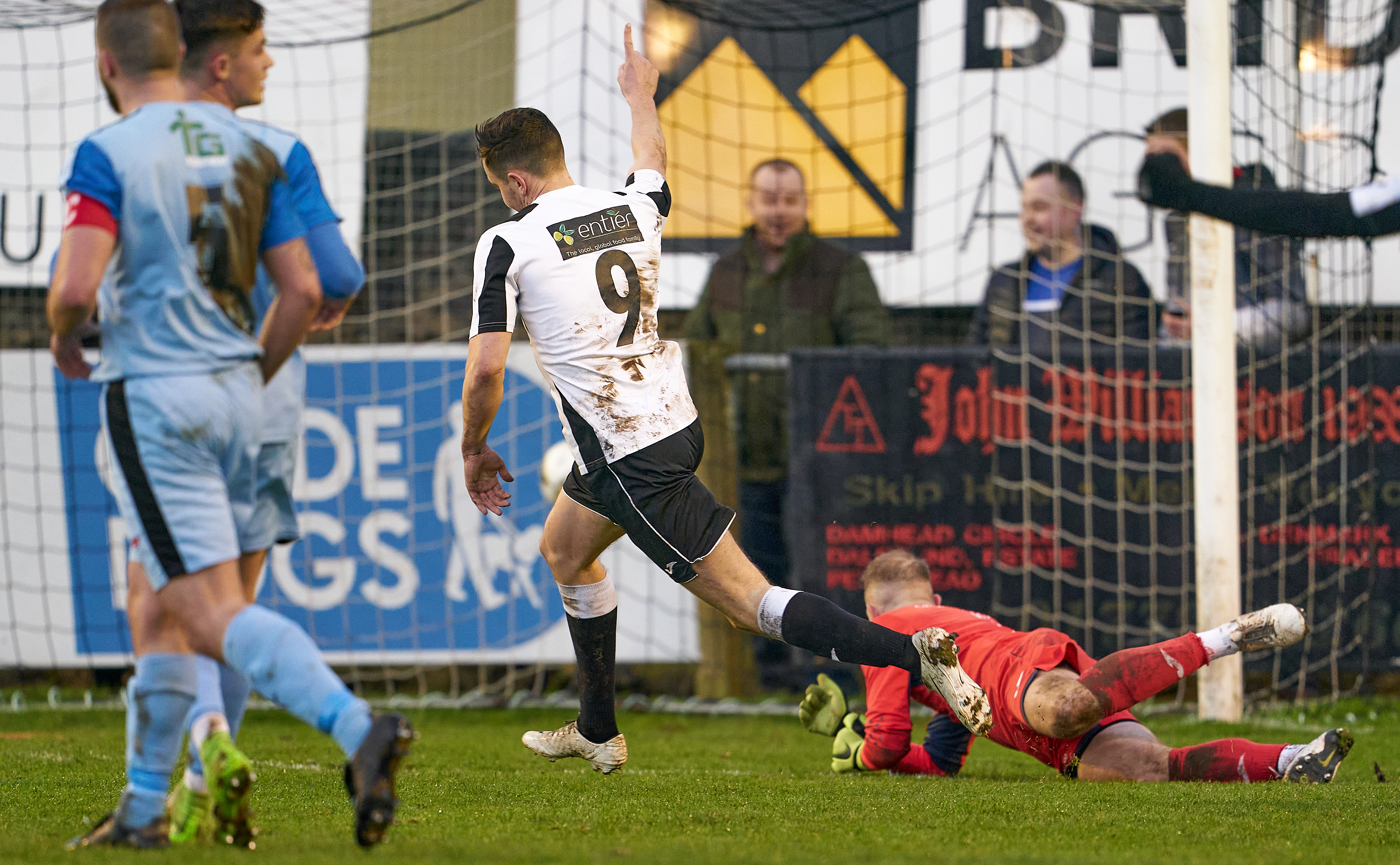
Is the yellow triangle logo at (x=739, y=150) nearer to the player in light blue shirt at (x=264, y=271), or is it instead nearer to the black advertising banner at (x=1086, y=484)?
the black advertising banner at (x=1086, y=484)

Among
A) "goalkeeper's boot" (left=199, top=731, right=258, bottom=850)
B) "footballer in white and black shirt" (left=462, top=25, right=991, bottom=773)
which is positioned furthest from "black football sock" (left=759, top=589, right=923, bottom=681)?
"goalkeeper's boot" (left=199, top=731, right=258, bottom=850)

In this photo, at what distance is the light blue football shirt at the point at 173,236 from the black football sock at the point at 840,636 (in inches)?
71.8

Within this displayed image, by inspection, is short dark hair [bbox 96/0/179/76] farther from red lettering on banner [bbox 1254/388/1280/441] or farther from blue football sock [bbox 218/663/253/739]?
red lettering on banner [bbox 1254/388/1280/441]

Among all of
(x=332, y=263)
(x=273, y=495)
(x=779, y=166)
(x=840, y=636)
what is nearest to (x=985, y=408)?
(x=779, y=166)

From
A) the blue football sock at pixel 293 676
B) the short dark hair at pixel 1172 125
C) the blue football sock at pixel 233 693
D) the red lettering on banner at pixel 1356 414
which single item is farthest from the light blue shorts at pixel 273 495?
the short dark hair at pixel 1172 125

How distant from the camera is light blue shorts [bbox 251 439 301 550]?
3182mm

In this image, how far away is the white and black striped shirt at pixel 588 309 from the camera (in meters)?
4.19

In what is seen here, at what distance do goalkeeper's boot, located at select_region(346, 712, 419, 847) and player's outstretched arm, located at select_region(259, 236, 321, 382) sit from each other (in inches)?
36.2

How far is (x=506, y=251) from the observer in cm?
418

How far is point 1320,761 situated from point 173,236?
376 cm

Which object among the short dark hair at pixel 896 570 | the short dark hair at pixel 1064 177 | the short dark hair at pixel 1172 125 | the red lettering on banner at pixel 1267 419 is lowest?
the short dark hair at pixel 896 570

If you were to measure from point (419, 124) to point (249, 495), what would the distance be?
20.3 feet

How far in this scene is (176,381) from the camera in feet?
9.71

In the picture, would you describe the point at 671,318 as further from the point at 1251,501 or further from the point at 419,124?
the point at 1251,501
